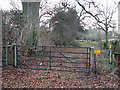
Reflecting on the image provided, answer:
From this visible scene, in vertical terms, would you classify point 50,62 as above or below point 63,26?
below

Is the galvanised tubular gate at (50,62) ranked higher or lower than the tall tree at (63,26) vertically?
lower

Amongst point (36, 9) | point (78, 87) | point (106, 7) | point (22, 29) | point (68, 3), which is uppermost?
point (68, 3)

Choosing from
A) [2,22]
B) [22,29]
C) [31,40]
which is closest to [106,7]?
[31,40]

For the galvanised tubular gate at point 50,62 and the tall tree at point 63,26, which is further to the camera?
the tall tree at point 63,26

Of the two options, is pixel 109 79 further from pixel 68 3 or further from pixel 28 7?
pixel 68 3

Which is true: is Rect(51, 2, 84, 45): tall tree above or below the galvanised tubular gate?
above

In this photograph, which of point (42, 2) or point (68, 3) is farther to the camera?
point (68, 3)

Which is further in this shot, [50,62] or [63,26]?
[63,26]

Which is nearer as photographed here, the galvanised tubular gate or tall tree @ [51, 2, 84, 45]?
the galvanised tubular gate

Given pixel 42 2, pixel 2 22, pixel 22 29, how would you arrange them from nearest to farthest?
pixel 2 22, pixel 22 29, pixel 42 2

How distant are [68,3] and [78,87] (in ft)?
61.0

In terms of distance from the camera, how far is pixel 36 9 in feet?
37.3

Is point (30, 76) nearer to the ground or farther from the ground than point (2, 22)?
nearer to the ground

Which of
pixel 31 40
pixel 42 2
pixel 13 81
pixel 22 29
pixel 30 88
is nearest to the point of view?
pixel 30 88
